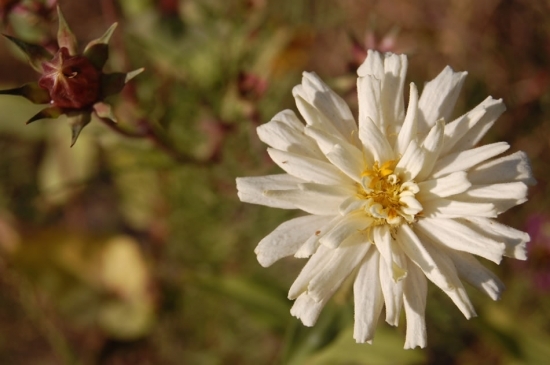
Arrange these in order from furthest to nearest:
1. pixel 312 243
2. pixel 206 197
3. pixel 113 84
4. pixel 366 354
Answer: pixel 206 197 < pixel 366 354 < pixel 113 84 < pixel 312 243

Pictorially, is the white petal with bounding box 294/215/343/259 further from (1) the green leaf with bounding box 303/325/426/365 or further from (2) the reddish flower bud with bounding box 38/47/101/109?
(1) the green leaf with bounding box 303/325/426/365

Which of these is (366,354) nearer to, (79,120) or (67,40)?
(79,120)

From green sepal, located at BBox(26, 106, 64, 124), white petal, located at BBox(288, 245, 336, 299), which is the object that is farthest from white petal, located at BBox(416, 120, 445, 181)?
green sepal, located at BBox(26, 106, 64, 124)

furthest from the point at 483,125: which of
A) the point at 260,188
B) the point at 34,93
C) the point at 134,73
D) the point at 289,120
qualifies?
the point at 34,93

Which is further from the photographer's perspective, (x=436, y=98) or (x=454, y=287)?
(x=436, y=98)

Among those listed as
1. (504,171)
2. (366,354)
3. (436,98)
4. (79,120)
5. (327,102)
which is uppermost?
(79,120)
